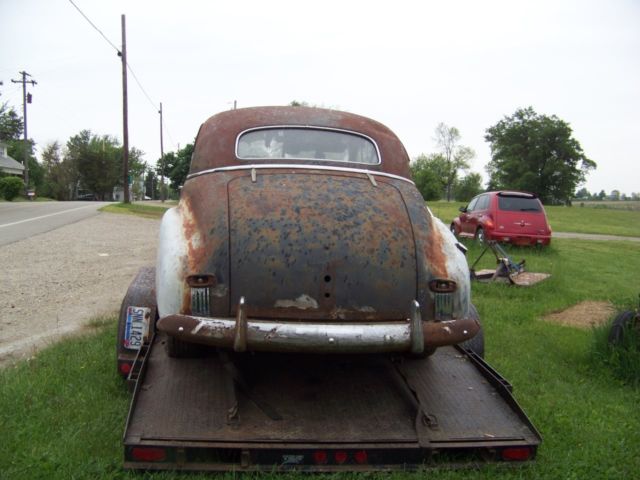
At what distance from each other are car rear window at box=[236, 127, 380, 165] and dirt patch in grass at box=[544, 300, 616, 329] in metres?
3.55

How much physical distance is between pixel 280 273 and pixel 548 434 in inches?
75.2

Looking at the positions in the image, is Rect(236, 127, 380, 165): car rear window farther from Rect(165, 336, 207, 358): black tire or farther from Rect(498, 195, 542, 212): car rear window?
Rect(498, 195, 542, 212): car rear window

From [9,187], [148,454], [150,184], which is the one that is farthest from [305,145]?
[150,184]

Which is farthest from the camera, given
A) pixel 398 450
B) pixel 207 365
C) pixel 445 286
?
pixel 207 365

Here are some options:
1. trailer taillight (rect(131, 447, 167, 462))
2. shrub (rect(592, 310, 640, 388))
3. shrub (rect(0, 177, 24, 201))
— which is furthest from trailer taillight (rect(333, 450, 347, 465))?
shrub (rect(0, 177, 24, 201))

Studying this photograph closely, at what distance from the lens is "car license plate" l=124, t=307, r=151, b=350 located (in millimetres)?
3857

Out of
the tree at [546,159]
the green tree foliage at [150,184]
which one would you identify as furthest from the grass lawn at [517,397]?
the green tree foliage at [150,184]

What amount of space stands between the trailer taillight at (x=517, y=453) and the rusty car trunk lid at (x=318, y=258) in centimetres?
87

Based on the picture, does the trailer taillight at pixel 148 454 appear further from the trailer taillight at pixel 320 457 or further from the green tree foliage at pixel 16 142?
the green tree foliage at pixel 16 142

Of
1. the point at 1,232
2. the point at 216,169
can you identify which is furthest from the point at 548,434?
the point at 1,232

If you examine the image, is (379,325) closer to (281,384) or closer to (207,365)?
(281,384)

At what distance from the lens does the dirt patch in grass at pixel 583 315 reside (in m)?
6.30

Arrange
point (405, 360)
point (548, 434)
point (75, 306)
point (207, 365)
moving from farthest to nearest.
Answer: point (75, 306) → point (405, 360) → point (207, 365) → point (548, 434)

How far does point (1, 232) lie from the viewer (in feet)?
44.7
